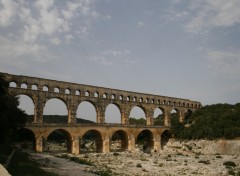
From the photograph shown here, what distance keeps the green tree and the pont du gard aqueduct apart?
345 inches

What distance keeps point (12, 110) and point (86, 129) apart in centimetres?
1830

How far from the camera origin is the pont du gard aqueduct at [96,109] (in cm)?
4407

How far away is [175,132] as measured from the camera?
6038 centimetres

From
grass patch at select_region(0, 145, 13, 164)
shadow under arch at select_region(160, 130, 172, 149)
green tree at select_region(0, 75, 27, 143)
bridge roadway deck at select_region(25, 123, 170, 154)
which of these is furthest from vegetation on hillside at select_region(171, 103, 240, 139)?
grass patch at select_region(0, 145, 13, 164)

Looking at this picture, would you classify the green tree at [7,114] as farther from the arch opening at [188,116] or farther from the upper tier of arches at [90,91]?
the arch opening at [188,116]

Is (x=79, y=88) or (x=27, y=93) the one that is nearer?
(x=27, y=93)

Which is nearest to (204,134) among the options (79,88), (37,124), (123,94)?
(123,94)

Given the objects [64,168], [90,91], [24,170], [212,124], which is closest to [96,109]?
[90,91]

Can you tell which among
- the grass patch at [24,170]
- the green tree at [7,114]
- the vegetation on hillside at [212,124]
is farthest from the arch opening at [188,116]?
the grass patch at [24,170]

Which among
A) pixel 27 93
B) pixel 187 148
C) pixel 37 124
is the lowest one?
pixel 187 148

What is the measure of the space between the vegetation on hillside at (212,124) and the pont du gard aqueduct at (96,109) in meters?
3.92

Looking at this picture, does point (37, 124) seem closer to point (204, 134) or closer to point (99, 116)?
point (99, 116)

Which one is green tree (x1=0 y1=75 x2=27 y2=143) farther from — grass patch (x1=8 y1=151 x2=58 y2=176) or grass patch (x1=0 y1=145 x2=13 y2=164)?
grass patch (x1=8 y1=151 x2=58 y2=176)

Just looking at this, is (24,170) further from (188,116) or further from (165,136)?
(188,116)
